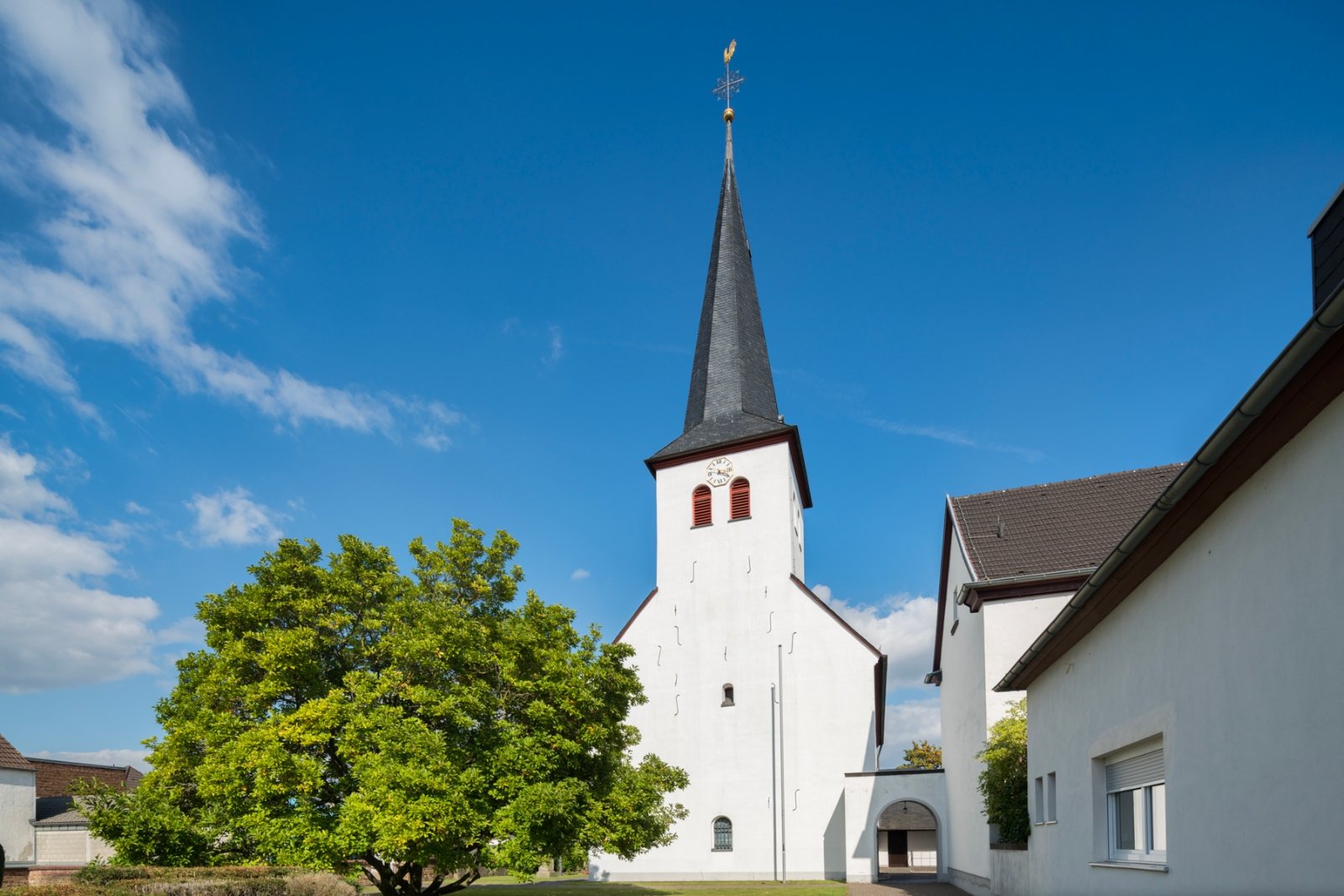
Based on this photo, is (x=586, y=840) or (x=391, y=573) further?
(x=391, y=573)

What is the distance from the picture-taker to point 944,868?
27.5m

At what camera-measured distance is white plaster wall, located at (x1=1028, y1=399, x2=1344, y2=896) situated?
4457mm

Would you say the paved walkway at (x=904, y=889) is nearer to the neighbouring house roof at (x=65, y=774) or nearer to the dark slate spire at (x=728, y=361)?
the dark slate spire at (x=728, y=361)

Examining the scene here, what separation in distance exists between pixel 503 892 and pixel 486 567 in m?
10.8

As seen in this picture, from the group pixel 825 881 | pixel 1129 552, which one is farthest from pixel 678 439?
pixel 1129 552

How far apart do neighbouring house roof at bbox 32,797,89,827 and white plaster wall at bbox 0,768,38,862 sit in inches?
24.2

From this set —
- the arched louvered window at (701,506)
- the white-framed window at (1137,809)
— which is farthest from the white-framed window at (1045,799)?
the arched louvered window at (701,506)

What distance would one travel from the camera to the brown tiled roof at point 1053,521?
18328 millimetres

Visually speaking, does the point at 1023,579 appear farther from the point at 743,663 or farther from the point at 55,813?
the point at 55,813

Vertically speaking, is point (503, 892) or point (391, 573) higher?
point (391, 573)

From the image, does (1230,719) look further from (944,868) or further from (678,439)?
(678,439)

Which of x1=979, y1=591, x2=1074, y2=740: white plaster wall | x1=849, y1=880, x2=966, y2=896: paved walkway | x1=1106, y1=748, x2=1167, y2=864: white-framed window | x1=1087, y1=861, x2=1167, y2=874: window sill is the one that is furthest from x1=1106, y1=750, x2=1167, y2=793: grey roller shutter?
x1=849, y1=880, x2=966, y2=896: paved walkway

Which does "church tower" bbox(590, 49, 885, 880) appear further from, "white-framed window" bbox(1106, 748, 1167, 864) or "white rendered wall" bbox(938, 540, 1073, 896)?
"white-framed window" bbox(1106, 748, 1167, 864)

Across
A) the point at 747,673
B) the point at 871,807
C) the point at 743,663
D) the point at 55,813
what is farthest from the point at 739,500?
the point at 55,813
